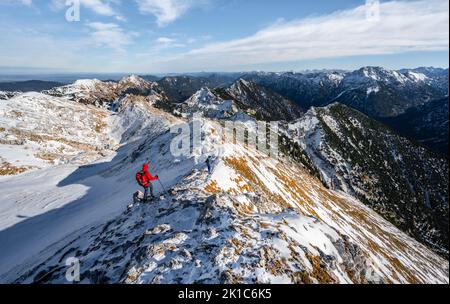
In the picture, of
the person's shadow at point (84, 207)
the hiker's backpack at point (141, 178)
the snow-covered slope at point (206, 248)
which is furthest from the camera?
the person's shadow at point (84, 207)

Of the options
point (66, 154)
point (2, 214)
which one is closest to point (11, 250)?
point (2, 214)

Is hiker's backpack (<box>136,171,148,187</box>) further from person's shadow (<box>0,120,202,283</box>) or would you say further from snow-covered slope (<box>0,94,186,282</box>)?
snow-covered slope (<box>0,94,186,282</box>)

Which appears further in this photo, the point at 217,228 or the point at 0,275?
Answer: the point at 0,275

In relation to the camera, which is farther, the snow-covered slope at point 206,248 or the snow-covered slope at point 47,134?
the snow-covered slope at point 47,134

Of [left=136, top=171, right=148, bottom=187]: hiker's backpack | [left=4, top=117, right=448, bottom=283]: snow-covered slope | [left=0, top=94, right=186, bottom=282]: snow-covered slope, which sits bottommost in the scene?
[left=0, top=94, right=186, bottom=282]: snow-covered slope

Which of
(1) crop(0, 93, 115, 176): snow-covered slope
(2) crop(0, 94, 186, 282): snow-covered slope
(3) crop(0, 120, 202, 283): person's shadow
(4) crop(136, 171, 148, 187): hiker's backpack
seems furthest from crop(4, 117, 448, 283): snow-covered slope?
(1) crop(0, 93, 115, 176): snow-covered slope

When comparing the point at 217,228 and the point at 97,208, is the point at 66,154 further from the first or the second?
the point at 217,228

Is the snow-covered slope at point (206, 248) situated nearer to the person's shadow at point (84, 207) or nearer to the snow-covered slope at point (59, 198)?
the person's shadow at point (84, 207)

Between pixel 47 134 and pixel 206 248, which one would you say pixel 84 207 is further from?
pixel 47 134

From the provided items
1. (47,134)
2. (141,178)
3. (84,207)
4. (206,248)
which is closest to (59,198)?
(84,207)

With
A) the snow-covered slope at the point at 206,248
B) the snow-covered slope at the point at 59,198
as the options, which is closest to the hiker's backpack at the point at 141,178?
the snow-covered slope at the point at 206,248
